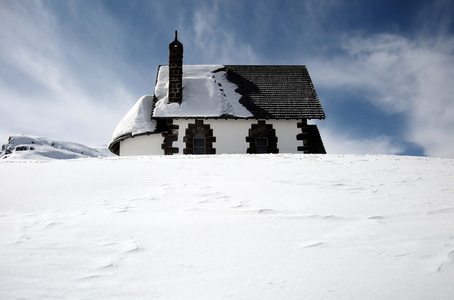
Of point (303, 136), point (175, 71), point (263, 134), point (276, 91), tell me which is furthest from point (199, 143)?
point (276, 91)

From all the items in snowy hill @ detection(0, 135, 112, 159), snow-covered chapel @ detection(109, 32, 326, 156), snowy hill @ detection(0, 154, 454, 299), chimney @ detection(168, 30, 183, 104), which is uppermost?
snowy hill @ detection(0, 135, 112, 159)

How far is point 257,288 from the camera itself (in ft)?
8.30

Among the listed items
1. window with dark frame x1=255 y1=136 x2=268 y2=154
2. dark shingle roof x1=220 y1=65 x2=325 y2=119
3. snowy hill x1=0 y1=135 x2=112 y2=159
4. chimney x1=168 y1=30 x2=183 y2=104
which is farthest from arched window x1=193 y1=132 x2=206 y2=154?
snowy hill x1=0 y1=135 x2=112 y2=159

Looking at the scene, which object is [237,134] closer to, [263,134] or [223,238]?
[263,134]

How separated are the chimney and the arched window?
1977 millimetres

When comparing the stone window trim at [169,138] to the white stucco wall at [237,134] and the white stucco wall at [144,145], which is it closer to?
the white stucco wall at [237,134]

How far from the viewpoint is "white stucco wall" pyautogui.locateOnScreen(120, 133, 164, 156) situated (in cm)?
1591

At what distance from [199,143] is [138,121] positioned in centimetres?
326

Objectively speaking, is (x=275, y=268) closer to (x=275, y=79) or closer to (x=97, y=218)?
(x=97, y=218)

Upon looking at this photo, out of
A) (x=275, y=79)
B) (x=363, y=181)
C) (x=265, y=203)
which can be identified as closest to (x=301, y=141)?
(x=275, y=79)

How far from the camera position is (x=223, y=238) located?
3.39 m

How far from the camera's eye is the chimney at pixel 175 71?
1652 cm

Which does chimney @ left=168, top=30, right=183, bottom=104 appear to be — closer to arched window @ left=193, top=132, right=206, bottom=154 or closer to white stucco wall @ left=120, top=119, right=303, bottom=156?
white stucco wall @ left=120, top=119, right=303, bottom=156

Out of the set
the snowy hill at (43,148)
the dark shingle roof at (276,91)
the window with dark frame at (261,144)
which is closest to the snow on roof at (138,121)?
the dark shingle roof at (276,91)
